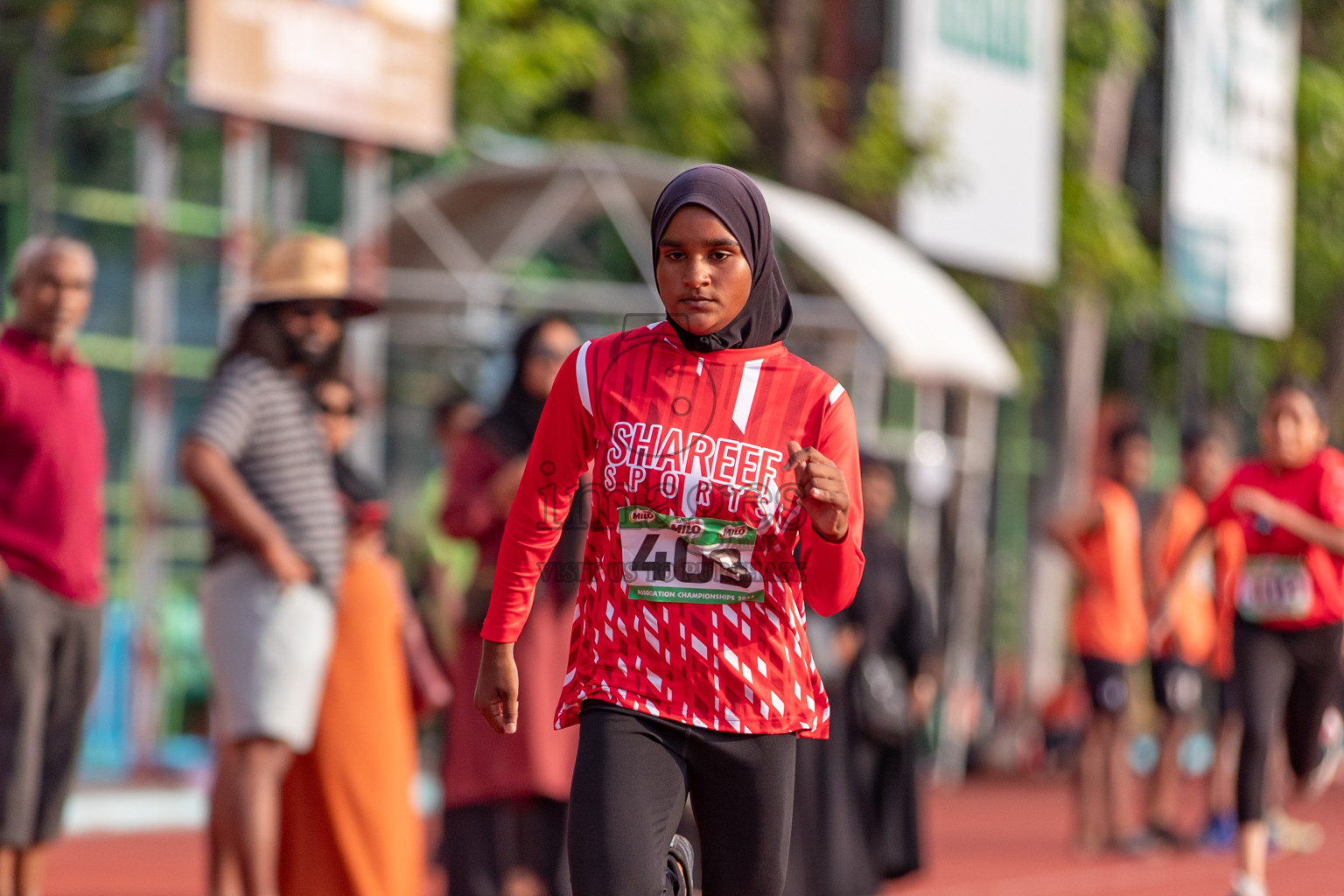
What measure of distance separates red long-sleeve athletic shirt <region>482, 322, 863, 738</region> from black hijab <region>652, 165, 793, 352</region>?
0.04 meters

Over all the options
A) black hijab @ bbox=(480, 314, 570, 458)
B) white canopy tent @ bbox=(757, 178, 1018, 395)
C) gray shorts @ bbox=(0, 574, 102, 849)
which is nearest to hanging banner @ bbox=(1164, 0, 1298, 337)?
white canopy tent @ bbox=(757, 178, 1018, 395)

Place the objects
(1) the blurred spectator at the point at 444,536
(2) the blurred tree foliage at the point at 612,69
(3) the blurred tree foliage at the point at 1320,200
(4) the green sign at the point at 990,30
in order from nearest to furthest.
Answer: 1. (1) the blurred spectator at the point at 444,536
2. (2) the blurred tree foliage at the point at 612,69
3. (4) the green sign at the point at 990,30
4. (3) the blurred tree foliage at the point at 1320,200

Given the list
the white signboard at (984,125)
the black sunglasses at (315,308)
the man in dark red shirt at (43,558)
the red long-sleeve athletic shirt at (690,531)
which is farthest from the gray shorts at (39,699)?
the white signboard at (984,125)

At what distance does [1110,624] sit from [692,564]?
864 cm

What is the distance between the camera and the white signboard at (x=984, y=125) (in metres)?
15.6

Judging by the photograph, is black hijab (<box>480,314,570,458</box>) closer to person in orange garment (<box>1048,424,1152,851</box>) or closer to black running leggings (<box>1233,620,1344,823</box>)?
black running leggings (<box>1233,620,1344,823</box>)

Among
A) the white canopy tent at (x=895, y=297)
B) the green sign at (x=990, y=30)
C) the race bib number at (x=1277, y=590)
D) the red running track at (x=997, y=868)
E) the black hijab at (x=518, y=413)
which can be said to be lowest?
the red running track at (x=997, y=868)

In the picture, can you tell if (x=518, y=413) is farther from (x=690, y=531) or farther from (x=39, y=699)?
(x=690, y=531)

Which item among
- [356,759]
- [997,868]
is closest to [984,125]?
[997,868]

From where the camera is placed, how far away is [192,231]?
1594 centimetres

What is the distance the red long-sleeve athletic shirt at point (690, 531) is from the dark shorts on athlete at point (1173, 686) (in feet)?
28.2

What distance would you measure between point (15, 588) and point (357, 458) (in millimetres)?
8579

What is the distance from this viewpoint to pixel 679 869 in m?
→ 4.38

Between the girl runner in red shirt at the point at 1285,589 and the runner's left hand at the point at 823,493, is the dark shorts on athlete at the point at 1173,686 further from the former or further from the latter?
the runner's left hand at the point at 823,493
